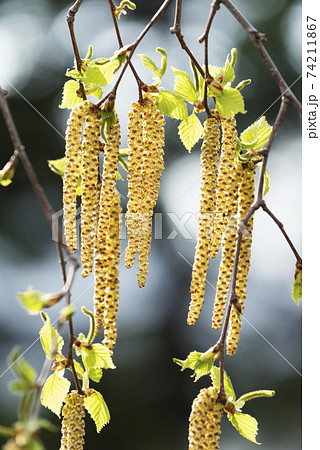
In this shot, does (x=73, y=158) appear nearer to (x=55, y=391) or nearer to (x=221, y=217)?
(x=221, y=217)

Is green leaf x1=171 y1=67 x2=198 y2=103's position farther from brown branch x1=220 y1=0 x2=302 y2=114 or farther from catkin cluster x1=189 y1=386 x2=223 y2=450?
catkin cluster x1=189 y1=386 x2=223 y2=450

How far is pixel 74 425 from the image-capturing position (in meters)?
0.68

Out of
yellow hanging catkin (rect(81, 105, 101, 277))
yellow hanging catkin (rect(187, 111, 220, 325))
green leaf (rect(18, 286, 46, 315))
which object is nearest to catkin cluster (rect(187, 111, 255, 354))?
yellow hanging catkin (rect(187, 111, 220, 325))

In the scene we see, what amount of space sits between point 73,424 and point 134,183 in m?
0.26

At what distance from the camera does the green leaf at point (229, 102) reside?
667mm

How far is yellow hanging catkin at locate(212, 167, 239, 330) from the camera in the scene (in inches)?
26.5

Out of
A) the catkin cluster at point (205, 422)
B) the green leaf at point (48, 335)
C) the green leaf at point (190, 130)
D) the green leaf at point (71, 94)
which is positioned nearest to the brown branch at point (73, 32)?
the green leaf at point (71, 94)

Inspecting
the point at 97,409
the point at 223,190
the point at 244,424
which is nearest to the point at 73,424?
the point at 97,409

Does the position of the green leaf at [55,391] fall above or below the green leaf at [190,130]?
below

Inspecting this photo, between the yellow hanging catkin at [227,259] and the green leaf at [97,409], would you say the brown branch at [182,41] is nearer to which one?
the yellow hanging catkin at [227,259]

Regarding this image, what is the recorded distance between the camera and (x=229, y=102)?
2.21 ft

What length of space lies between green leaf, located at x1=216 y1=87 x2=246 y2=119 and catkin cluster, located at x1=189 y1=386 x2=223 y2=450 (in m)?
0.28

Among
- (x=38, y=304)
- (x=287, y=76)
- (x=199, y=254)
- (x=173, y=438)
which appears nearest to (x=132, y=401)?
(x=173, y=438)
